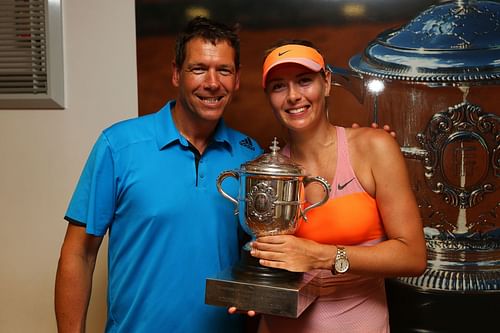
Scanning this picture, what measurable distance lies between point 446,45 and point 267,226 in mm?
859

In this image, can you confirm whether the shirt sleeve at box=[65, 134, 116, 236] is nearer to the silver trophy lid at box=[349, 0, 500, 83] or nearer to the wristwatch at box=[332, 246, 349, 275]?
the wristwatch at box=[332, 246, 349, 275]

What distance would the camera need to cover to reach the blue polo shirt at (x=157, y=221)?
149 cm

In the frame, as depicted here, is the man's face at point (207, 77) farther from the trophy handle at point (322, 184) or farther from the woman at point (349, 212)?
the trophy handle at point (322, 184)

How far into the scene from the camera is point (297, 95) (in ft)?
4.61

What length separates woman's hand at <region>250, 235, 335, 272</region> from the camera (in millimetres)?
1280

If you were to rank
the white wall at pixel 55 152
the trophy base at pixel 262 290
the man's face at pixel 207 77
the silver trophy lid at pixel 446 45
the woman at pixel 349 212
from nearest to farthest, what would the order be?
the trophy base at pixel 262 290, the woman at pixel 349 212, the man's face at pixel 207 77, the silver trophy lid at pixel 446 45, the white wall at pixel 55 152

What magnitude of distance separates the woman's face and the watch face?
0.36m

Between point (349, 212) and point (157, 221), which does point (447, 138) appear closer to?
point (349, 212)

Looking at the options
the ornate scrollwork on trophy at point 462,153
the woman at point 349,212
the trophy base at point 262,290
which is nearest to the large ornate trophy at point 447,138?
the ornate scrollwork on trophy at point 462,153

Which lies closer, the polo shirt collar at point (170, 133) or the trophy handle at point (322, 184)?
the trophy handle at point (322, 184)

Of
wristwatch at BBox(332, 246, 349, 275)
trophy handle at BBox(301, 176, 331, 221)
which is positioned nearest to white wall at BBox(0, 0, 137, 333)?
trophy handle at BBox(301, 176, 331, 221)

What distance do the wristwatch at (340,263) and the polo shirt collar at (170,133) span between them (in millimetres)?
494

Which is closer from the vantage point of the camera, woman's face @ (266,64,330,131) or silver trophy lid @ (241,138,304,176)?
silver trophy lid @ (241,138,304,176)

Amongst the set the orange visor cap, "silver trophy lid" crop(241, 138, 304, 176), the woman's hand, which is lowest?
the woman's hand
